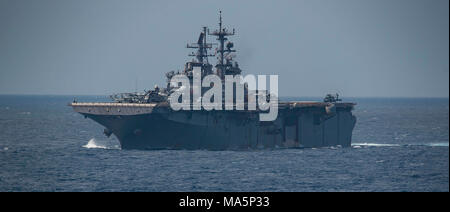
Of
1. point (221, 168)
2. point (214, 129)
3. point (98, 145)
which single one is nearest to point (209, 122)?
point (214, 129)

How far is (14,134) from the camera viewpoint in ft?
271

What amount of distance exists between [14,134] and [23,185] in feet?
Answer: 129

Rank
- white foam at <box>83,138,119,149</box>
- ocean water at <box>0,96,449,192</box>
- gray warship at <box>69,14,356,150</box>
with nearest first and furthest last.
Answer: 1. ocean water at <box>0,96,449,192</box>
2. gray warship at <box>69,14,356,150</box>
3. white foam at <box>83,138,119,149</box>

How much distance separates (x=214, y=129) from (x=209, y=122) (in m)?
0.72

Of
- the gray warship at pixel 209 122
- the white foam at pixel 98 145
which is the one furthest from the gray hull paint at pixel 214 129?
the white foam at pixel 98 145

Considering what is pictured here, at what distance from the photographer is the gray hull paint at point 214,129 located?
5697cm

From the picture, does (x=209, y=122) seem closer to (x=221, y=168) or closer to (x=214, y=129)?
(x=214, y=129)

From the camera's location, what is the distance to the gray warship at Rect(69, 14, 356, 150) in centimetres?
5684

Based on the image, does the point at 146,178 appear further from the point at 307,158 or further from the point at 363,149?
the point at 363,149

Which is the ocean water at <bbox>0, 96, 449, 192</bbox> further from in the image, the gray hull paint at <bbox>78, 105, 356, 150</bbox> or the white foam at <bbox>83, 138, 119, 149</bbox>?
the gray hull paint at <bbox>78, 105, 356, 150</bbox>

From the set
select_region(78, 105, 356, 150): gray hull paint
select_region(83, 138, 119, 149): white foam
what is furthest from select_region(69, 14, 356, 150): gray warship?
select_region(83, 138, 119, 149): white foam

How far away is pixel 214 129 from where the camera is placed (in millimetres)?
58375

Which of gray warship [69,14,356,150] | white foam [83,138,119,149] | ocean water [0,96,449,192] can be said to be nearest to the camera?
ocean water [0,96,449,192]

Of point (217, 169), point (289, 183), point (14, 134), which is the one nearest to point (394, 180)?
point (289, 183)
